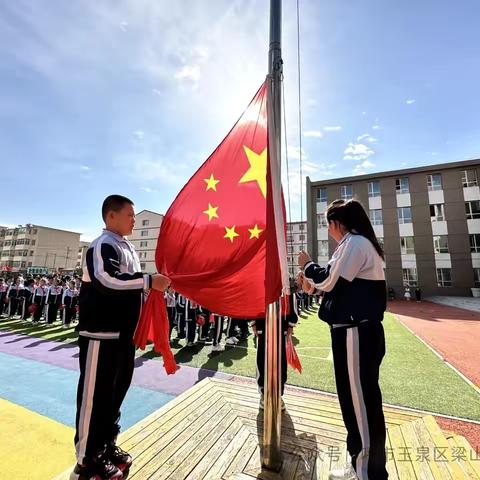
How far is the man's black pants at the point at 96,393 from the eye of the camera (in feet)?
7.33

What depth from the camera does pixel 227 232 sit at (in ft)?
9.48

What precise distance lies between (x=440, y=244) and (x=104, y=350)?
119 feet

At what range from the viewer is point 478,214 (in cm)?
2939

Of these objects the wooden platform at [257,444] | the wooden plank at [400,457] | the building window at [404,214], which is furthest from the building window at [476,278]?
the wooden plank at [400,457]

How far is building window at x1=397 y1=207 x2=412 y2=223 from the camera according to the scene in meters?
31.7

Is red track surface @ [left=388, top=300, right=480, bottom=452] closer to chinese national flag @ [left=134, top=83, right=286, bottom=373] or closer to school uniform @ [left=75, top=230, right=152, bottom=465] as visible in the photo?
chinese national flag @ [left=134, top=83, right=286, bottom=373]

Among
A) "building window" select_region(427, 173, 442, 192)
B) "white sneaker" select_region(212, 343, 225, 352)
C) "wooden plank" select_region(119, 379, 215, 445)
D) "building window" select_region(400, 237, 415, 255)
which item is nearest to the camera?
"wooden plank" select_region(119, 379, 215, 445)

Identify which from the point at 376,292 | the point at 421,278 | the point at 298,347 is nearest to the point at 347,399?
the point at 376,292

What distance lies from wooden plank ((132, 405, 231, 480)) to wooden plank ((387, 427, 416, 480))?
190 cm

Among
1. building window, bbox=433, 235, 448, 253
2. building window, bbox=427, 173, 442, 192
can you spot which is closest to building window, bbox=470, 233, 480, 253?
building window, bbox=433, 235, 448, 253

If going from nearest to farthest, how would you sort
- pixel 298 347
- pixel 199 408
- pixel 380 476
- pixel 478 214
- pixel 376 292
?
pixel 380 476, pixel 376 292, pixel 199 408, pixel 298 347, pixel 478 214

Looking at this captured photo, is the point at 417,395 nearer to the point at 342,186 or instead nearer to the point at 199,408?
the point at 199,408

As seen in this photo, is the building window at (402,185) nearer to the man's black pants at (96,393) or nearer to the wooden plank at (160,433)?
the wooden plank at (160,433)

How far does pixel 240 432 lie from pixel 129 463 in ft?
4.06
